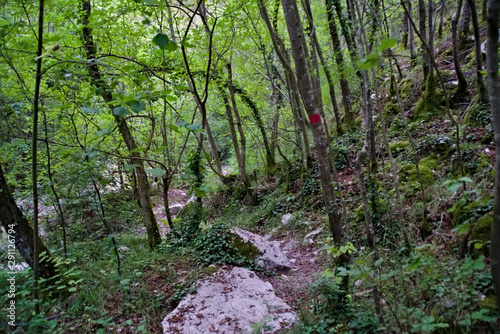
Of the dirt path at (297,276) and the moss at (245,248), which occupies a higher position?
the moss at (245,248)

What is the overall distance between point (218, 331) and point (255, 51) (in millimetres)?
8498

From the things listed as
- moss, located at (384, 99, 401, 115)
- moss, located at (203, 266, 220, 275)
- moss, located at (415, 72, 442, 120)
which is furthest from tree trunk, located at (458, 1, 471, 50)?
moss, located at (203, 266, 220, 275)

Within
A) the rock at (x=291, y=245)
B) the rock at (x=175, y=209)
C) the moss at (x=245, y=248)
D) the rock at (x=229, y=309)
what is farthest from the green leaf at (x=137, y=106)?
the rock at (x=175, y=209)

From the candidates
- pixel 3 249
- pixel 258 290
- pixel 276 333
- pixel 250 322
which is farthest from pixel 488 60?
pixel 3 249

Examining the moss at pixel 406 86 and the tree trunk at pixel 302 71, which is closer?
the tree trunk at pixel 302 71

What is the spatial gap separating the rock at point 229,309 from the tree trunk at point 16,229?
1.71 meters

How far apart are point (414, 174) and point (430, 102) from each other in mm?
2626

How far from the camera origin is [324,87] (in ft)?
33.4

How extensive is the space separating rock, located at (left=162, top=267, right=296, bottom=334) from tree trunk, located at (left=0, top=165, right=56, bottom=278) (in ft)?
5.60

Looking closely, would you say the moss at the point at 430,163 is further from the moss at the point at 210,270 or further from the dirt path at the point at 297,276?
the moss at the point at 210,270

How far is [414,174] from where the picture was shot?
4840 mm

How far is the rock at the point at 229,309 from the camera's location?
10.2 ft

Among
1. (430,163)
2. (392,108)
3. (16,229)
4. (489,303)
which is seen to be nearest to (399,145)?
(430,163)

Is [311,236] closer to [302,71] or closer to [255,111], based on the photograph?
[302,71]
